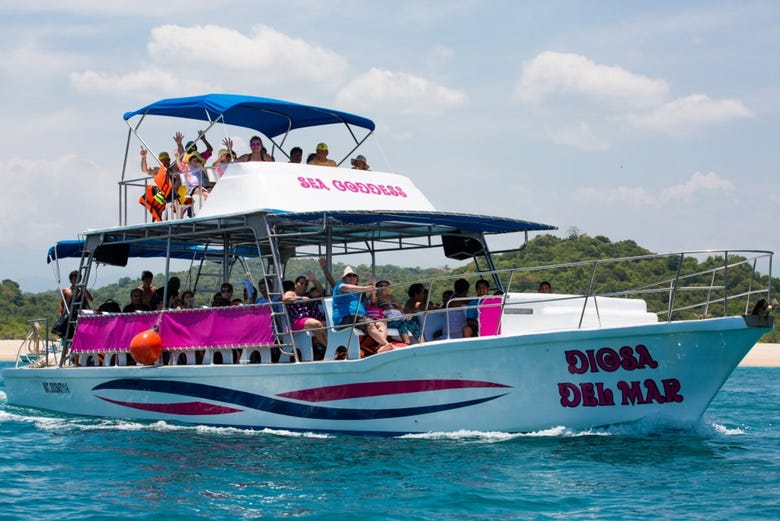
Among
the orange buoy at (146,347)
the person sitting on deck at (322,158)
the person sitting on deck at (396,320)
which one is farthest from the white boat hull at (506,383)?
the person sitting on deck at (322,158)

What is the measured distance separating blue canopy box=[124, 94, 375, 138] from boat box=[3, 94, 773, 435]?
0.15ft

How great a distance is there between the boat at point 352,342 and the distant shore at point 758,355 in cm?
3421

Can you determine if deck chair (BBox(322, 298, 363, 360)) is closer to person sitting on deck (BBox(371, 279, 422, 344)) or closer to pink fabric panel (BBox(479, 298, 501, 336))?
person sitting on deck (BBox(371, 279, 422, 344))

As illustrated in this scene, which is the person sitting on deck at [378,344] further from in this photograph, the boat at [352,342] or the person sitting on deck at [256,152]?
the person sitting on deck at [256,152]

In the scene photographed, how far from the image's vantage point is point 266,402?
13.1m

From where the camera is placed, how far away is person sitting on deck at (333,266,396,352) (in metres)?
12.4

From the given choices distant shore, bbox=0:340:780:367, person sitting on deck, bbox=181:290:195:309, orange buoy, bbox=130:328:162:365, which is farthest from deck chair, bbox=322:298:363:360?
distant shore, bbox=0:340:780:367

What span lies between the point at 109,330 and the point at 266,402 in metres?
3.73

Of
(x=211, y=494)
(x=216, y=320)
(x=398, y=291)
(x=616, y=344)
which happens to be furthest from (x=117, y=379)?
(x=398, y=291)

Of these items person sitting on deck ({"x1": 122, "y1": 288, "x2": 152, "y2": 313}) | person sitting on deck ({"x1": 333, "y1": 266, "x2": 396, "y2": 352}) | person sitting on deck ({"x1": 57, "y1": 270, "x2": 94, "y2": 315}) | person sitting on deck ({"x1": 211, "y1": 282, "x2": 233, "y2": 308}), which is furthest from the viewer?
person sitting on deck ({"x1": 57, "y1": 270, "x2": 94, "y2": 315})

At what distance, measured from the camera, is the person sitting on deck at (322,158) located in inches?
619

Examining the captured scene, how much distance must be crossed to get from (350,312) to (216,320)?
7.69 ft

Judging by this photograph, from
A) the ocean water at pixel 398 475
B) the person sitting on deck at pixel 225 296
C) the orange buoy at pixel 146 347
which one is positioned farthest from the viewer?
the person sitting on deck at pixel 225 296

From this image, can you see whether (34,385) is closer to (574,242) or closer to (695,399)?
(695,399)
